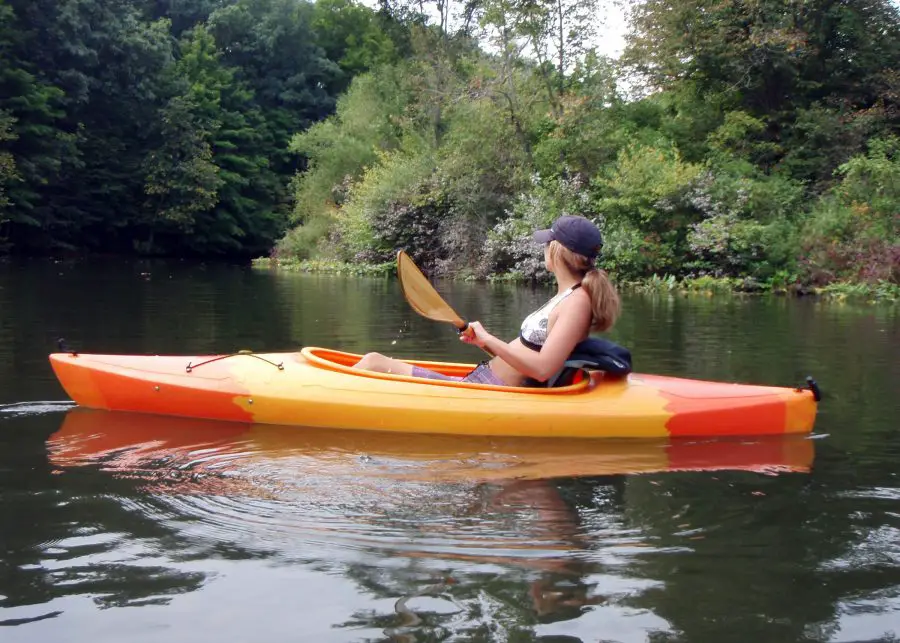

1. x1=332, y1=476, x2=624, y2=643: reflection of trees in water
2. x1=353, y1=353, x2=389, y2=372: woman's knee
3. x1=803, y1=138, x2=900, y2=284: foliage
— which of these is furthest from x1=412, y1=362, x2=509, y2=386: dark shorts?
x1=803, y1=138, x2=900, y2=284: foliage

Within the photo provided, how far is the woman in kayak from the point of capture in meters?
4.73

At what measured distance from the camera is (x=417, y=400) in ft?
16.4

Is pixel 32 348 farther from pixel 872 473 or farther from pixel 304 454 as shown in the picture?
pixel 872 473

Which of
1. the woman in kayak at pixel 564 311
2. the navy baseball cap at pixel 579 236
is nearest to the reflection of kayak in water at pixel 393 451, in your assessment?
the woman in kayak at pixel 564 311

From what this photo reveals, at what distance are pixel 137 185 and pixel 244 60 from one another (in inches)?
345

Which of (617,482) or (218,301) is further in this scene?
(218,301)

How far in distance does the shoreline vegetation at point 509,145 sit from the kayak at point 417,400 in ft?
35.3

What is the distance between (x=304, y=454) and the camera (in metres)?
4.58

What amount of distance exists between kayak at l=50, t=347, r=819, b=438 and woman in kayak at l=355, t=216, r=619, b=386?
264 millimetres

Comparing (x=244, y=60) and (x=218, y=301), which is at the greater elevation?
(x=244, y=60)

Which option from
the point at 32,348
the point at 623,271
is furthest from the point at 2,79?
the point at 32,348

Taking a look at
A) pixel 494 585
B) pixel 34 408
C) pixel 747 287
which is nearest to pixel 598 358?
pixel 494 585

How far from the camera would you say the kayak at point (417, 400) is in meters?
4.95

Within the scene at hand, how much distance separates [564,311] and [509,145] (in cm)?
1735
